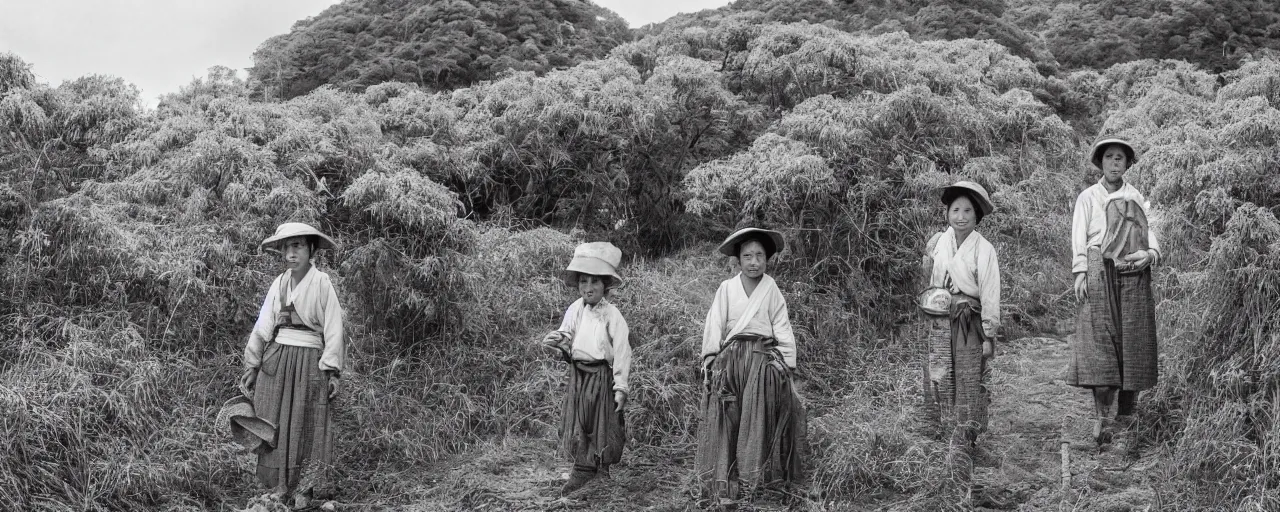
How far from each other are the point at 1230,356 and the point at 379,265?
478 centimetres

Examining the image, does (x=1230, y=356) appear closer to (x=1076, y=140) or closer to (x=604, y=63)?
(x=604, y=63)

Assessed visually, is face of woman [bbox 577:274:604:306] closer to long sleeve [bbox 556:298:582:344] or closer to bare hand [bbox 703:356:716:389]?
long sleeve [bbox 556:298:582:344]

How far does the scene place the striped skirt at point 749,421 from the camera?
4.57m

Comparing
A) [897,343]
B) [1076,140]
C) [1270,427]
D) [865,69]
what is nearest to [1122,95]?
[1076,140]

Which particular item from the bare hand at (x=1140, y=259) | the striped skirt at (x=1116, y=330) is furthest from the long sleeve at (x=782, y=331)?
the bare hand at (x=1140, y=259)

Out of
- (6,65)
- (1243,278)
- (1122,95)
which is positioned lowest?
(1243,278)

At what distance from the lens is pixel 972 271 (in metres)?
4.67

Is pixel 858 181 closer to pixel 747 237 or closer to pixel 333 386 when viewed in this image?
pixel 747 237

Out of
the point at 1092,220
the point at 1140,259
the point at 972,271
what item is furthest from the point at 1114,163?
the point at 972,271

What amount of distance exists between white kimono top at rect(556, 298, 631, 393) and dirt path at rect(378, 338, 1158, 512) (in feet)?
2.22

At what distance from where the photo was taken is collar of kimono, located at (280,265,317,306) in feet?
15.8

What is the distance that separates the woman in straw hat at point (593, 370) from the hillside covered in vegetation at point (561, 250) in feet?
1.11

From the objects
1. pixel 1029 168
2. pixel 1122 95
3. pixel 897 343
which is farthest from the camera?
pixel 1122 95

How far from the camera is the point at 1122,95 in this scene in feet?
45.7
